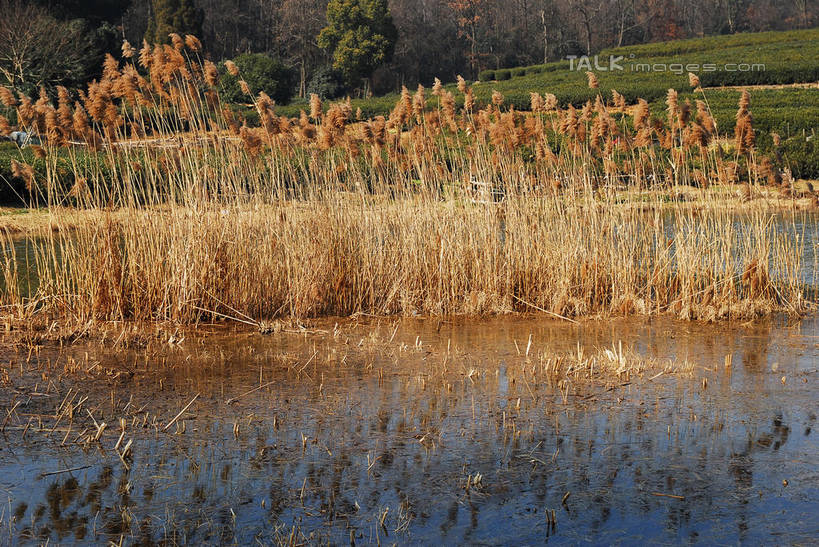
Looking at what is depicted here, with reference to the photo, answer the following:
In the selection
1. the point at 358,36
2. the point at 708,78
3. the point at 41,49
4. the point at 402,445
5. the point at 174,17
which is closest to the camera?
the point at 402,445

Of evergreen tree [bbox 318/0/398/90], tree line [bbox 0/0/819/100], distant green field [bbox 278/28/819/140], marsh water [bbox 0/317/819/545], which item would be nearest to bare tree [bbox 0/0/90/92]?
tree line [bbox 0/0/819/100]

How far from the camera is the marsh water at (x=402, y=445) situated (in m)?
3.47

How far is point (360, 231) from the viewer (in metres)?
7.59

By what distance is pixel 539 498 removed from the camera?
370 centimetres

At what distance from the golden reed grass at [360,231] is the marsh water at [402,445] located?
34.3 inches

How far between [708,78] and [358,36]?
16.9 meters

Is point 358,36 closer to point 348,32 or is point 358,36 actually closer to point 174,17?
point 348,32

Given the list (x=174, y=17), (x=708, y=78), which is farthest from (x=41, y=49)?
(x=708, y=78)

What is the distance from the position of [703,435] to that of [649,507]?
0.96m

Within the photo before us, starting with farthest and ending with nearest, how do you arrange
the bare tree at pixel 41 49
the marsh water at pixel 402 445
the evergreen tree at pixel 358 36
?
the evergreen tree at pixel 358 36 → the bare tree at pixel 41 49 → the marsh water at pixel 402 445

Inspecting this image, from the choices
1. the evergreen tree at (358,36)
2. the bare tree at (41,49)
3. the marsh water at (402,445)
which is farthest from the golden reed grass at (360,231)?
the evergreen tree at (358,36)

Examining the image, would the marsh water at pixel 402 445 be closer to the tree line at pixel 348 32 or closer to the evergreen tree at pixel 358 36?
the tree line at pixel 348 32

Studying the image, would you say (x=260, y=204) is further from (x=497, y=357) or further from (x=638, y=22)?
(x=638, y=22)

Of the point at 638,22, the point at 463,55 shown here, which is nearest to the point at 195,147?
the point at 463,55
